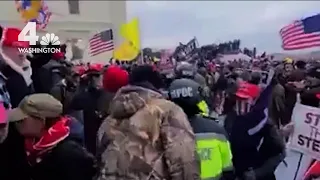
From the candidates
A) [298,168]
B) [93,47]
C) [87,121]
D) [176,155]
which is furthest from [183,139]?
[93,47]

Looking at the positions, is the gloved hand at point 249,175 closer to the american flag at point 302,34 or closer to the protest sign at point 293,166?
the protest sign at point 293,166

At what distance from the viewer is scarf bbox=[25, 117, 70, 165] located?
423 centimetres

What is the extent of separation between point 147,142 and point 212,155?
0.49m

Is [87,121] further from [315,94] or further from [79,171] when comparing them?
[79,171]

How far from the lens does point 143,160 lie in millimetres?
4359

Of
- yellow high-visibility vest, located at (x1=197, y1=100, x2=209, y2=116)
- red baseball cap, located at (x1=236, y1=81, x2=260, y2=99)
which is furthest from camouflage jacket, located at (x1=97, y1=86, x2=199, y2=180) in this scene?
red baseball cap, located at (x1=236, y1=81, x2=260, y2=99)

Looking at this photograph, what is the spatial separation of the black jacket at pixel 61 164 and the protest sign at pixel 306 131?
6.35 ft

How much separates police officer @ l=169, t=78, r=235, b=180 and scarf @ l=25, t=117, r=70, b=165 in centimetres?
84

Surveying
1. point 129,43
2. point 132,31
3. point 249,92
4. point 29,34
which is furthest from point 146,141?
point 129,43

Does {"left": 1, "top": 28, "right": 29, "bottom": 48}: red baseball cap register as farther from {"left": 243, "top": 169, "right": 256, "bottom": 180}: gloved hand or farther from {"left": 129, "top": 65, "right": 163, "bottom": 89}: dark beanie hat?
{"left": 243, "top": 169, "right": 256, "bottom": 180}: gloved hand

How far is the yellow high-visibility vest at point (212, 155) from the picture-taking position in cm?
454

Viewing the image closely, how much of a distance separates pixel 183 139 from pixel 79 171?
26.9 inches

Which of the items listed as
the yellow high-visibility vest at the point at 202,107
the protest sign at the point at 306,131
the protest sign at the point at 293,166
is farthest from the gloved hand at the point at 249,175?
the yellow high-visibility vest at the point at 202,107

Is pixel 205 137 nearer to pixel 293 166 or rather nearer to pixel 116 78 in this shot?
pixel 116 78
